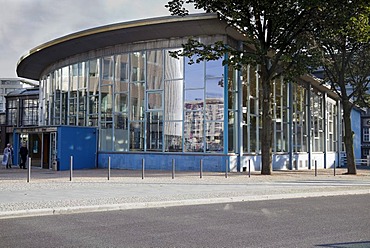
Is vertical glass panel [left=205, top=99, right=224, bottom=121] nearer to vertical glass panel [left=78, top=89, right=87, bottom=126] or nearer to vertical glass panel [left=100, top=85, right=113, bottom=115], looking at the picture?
vertical glass panel [left=100, top=85, right=113, bottom=115]

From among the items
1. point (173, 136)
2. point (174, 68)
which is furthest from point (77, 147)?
point (174, 68)

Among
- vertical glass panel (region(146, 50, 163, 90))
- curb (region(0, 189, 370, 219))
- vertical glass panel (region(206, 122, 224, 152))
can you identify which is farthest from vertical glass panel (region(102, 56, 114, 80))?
curb (region(0, 189, 370, 219))

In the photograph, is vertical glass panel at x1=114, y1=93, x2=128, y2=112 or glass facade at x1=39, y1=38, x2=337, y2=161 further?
vertical glass panel at x1=114, y1=93, x2=128, y2=112

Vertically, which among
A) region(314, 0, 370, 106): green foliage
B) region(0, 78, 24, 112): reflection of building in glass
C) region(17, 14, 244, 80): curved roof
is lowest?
region(314, 0, 370, 106): green foliage

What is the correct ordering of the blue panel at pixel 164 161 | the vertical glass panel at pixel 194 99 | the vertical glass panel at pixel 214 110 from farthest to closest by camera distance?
the vertical glass panel at pixel 194 99
the vertical glass panel at pixel 214 110
the blue panel at pixel 164 161

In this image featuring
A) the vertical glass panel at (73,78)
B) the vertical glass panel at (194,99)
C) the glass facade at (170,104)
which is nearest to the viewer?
the glass facade at (170,104)

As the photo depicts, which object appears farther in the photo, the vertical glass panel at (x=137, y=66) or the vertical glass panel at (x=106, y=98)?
the vertical glass panel at (x=106, y=98)

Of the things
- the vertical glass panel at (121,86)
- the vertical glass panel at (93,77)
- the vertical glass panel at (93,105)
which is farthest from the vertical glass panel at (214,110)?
the vertical glass panel at (93,77)

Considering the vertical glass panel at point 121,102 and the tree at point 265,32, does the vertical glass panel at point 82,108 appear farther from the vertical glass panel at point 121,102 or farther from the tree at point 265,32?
the tree at point 265,32

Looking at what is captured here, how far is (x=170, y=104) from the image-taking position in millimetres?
27750

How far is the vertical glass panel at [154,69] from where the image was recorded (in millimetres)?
28342

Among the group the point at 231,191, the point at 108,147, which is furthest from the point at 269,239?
the point at 108,147

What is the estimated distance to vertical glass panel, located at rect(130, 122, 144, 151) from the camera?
94.1ft

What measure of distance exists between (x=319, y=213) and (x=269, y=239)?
398 cm
